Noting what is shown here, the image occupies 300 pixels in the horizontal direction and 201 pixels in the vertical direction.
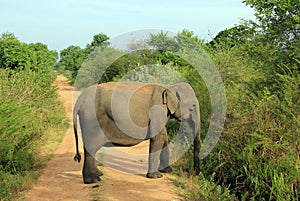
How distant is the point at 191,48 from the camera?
16.3 metres

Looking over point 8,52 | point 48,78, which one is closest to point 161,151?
point 48,78

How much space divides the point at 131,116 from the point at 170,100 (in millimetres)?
894

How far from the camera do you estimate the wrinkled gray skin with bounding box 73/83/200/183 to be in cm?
678

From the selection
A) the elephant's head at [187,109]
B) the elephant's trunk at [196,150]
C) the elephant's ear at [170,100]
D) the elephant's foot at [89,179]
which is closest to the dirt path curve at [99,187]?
the elephant's foot at [89,179]

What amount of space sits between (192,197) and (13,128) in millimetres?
3490

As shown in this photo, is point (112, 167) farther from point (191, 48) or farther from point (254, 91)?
point (191, 48)

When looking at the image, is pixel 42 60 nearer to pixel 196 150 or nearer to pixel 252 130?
pixel 196 150

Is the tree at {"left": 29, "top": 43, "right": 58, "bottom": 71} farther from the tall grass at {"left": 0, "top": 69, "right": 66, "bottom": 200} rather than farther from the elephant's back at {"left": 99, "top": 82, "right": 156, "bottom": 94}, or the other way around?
the elephant's back at {"left": 99, "top": 82, "right": 156, "bottom": 94}

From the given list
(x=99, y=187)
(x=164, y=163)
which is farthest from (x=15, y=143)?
(x=164, y=163)

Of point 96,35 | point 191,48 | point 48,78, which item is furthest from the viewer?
point 96,35

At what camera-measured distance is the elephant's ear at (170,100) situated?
7266 millimetres

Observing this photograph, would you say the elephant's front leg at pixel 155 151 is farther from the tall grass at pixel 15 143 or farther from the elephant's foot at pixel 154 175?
the tall grass at pixel 15 143

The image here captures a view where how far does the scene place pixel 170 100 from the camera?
7.30 m

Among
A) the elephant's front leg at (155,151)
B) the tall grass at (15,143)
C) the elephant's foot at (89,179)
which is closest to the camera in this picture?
Answer: the tall grass at (15,143)
